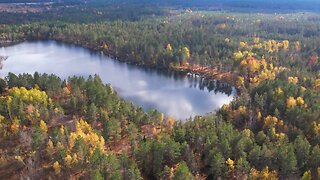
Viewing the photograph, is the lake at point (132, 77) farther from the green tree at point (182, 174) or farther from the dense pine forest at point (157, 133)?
the green tree at point (182, 174)

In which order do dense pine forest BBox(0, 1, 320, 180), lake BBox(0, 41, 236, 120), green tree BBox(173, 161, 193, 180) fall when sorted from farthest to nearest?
lake BBox(0, 41, 236, 120)
dense pine forest BBox(0, 1, 320, 180)
green tree BBox(173, 161, 193, 180)

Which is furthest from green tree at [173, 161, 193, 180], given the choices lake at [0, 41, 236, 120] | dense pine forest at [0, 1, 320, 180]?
lake at [0, 41, 236, 120]

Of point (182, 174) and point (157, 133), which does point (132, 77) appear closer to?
point (157, 133)

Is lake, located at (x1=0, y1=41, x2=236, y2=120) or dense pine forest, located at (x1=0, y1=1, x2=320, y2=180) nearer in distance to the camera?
dense pine forest, located at (x1=0, y1=1, x2=320, y2=180)

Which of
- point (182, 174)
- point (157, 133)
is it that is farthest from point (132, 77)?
point (182, 174)

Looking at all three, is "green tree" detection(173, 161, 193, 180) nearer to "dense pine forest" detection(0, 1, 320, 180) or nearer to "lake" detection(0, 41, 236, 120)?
"dense pine forest" detection(0, 1, 320, 180)

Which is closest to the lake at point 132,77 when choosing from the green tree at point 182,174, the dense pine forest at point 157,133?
the dense pine forest at point 157,133

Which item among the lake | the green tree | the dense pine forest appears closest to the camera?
the green tree

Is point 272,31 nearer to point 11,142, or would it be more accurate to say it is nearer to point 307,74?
point 307,74
